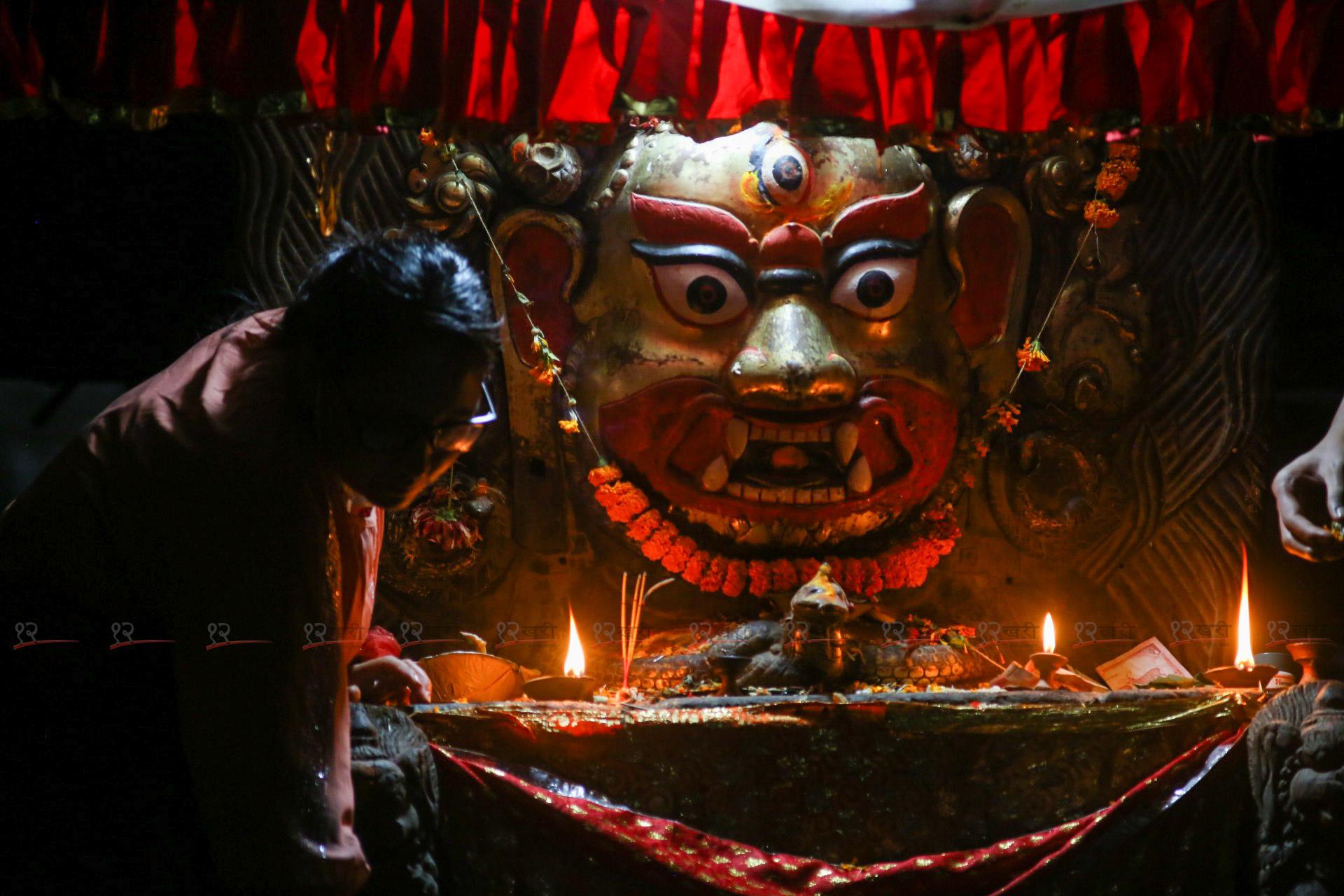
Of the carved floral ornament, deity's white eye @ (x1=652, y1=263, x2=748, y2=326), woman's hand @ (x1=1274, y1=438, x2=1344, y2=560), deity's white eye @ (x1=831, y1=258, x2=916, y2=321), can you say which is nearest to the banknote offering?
the carved floral ornament

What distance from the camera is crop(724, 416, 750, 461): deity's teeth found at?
3.88m

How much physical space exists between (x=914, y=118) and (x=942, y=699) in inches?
53.5

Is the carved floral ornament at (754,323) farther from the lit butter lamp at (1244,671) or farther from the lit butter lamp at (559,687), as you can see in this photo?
the lit butter lamp at (1244,671)

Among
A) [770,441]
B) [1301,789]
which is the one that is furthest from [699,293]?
[1301,789]

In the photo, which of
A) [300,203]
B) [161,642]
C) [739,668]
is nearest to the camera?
[161,642]

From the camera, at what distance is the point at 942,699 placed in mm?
3004

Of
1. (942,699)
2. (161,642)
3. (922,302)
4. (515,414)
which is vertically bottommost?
(942,699)

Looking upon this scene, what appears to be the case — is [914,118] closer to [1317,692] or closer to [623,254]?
[623,254]

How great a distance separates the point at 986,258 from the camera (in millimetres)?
4125

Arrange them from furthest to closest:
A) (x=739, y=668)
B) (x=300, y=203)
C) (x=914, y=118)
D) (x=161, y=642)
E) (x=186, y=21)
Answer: (x=300, y=203), (x=739, y=668), (x=914, y=118), (x=186, y=21), (x=161, y=642)

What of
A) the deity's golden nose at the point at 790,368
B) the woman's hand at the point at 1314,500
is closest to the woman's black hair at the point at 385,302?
the deity's golden nose at the point at 790,368

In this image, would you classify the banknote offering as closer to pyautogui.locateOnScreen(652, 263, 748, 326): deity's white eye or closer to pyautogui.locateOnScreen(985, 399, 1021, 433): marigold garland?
pyautogui.locateOnScreen(985, 399, 1021, 433): marigold garland

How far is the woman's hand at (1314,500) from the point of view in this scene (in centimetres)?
295

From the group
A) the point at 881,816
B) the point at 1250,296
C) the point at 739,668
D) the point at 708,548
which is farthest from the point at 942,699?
the point at 1250,296
